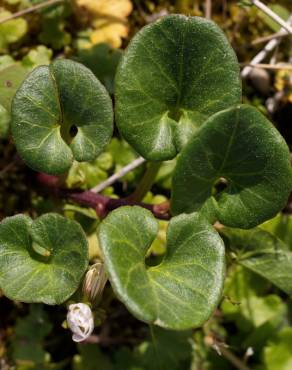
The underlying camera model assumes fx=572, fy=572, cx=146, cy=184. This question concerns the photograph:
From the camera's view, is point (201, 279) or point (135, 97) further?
point (135, 97)

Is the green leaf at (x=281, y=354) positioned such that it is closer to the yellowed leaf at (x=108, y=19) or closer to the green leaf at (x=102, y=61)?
the green leaf at (x=102, y=61)

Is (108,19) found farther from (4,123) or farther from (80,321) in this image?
(80,321)

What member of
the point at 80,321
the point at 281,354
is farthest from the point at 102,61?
the point at 281,354

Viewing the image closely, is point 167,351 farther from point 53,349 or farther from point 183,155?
point 183,155

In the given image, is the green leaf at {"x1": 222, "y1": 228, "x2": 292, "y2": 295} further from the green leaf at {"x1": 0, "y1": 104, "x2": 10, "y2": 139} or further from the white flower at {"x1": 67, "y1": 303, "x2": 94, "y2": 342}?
the green leaf at {"x1": 0, "y1": 104, "x2": 10, "y2": 139}

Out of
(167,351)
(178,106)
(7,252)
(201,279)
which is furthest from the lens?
(167,351)

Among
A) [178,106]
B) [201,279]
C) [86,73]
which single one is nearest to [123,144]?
[178,106]
